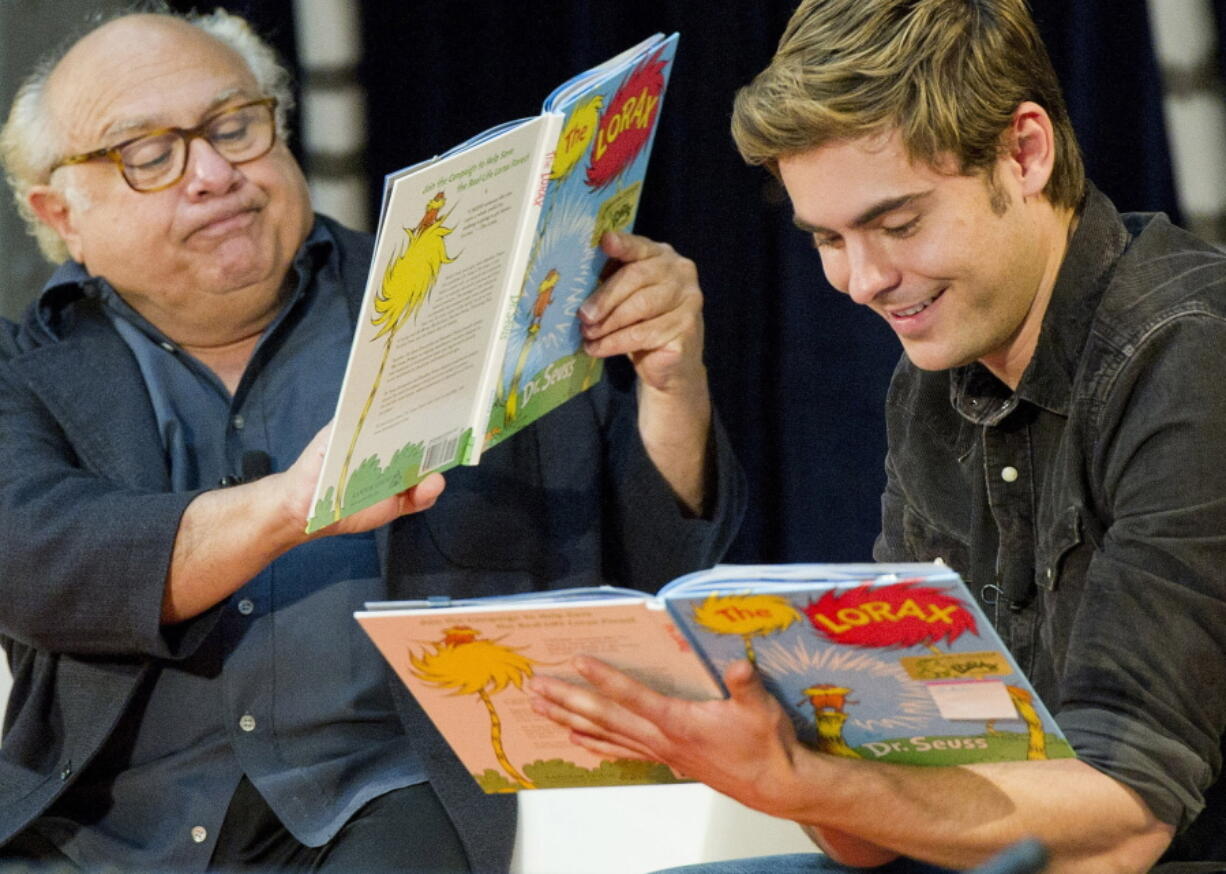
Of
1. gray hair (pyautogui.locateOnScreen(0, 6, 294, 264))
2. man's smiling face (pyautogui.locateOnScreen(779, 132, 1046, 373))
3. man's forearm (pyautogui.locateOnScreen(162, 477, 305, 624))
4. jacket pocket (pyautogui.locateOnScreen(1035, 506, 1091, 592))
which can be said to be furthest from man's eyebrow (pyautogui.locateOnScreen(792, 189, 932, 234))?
gray hair (pyautogui.locateOnScreen(0, 6, 294, 264))

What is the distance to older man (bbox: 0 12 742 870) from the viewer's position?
1.89 metres

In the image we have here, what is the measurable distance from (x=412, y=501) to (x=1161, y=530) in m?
0.82

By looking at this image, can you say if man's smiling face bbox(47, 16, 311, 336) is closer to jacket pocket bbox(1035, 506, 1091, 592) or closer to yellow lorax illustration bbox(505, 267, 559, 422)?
yellow lorax illustration bbox(505, 267, 559, 422)

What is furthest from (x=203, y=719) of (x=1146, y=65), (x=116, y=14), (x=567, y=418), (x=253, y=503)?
(x=1146, y=65)

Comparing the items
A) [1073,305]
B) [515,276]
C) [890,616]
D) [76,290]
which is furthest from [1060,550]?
[76,290]

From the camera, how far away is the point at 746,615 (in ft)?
3.94

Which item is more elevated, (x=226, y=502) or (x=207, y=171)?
(x=207, y=171)

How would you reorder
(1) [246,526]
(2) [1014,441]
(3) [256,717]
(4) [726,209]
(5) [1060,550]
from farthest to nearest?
(4) [726,209] < (3) [256,717] < (1) [246,526] < (2) [1014,441] < (5) [1060,550]

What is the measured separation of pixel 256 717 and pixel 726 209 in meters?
1.36

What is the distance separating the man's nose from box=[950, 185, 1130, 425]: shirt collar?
111cm

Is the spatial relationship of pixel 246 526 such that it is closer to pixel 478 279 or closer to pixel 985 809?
pixel 478 279

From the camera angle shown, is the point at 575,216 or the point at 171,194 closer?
the point at 575,216

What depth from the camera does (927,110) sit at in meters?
1.44

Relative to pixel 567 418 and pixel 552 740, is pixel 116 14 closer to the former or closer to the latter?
pixel 567 418
